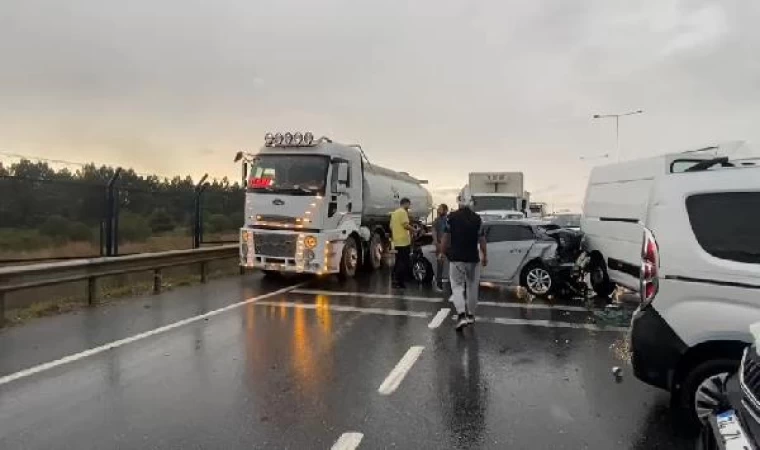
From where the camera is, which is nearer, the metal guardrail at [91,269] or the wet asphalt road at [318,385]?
the wet asphalt road at [318,385]

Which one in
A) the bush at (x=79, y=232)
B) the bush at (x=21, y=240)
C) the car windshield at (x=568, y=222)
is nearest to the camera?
the bush at (x=21, y=240)

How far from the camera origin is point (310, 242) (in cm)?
1406

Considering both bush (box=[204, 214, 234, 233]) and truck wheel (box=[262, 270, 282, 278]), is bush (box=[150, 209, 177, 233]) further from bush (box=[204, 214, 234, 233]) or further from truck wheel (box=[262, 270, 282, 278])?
truck wheel (box=[262, 270, 282, 278])

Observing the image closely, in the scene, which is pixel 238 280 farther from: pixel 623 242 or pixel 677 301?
pixel 677 301

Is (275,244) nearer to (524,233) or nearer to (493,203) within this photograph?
→ (524,233)

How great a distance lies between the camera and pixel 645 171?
35.8 ft

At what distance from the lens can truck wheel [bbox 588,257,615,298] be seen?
1262 centimetres

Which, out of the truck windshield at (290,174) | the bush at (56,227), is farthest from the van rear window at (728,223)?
the bush at (56,227)

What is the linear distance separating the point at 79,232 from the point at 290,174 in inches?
203

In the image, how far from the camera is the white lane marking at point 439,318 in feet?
30.7

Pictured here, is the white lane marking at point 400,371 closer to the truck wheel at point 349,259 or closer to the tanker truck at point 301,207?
the tanker truck at point 301,207

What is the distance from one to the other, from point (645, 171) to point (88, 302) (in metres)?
9.94

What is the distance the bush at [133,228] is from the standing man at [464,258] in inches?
342

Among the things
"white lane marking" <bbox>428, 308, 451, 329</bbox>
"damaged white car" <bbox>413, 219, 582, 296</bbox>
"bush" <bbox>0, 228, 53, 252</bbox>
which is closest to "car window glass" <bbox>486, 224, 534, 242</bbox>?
"damaged white car" <bbox>413, 219, 582, 296</bbox>
